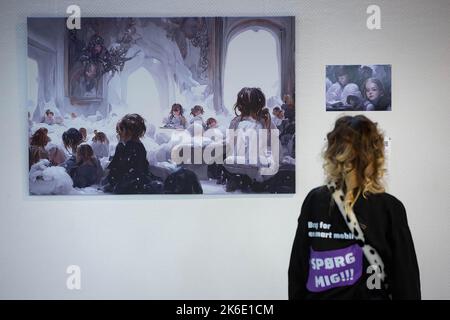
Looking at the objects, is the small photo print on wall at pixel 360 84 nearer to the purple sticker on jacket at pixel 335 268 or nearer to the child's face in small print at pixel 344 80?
the child's face in small print at pixel 344 80

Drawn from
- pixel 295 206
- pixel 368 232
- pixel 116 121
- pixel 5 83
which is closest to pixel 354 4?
pixel 295 206

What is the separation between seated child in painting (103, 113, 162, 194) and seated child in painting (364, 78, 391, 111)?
151cm

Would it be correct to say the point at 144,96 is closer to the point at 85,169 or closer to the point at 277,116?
the point at 85,169

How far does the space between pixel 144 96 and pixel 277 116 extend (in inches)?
35.8

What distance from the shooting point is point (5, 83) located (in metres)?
3.01

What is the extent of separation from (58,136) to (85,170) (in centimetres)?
29

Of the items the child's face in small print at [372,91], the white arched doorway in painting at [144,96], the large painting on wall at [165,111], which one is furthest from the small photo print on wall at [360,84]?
the white arched doorway in painting at [144,96]

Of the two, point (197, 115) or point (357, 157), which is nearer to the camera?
point (357, 157)

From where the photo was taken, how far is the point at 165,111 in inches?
117

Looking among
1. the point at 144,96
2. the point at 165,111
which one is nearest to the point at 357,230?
the point at 165,111

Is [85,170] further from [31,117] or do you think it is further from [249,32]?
[249,32]

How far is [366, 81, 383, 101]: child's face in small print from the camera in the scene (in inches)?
116

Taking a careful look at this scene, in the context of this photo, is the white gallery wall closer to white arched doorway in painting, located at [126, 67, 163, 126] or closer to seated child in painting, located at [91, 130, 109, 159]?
seated child in painting, located at [91, 130, 109, 159]
